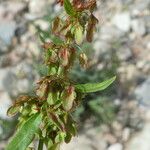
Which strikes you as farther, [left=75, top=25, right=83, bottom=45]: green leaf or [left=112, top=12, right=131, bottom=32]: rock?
[left=112, top=12, right=131, bottom=32]: rock

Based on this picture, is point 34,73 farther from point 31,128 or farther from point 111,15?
point 31,128

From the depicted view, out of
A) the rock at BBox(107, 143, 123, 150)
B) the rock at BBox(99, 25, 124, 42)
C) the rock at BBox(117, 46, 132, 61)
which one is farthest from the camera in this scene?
the rock at BBox(99, 25, 124, 42)

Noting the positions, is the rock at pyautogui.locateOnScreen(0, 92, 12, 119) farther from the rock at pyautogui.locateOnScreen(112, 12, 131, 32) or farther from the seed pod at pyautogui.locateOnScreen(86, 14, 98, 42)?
A: the seed pod at pyautogui.locateOnScreen(86, 14, 98, 42)

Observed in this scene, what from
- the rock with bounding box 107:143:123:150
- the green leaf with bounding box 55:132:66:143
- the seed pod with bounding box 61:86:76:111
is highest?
the rock with bounding box 107:143:123:150

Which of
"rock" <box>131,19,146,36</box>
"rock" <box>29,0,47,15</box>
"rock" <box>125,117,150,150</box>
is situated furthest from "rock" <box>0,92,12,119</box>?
"rock" <box>131,19,146,36</box>

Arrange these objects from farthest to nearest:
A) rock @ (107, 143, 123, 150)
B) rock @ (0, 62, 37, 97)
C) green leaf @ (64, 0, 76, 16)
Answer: rock @ (0, 62, 37, 97)
rock @ (107, 143, 123, 150)
green leaf @ (64, 0, 76, 16)

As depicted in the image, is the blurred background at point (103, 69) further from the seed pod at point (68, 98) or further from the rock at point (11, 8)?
the seed pod at point (68, 98)

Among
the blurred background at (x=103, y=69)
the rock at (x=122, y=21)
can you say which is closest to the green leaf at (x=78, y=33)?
the blurred background at (x=103, y=69)
